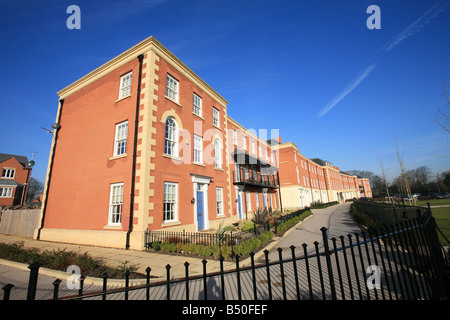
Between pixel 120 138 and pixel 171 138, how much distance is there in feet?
10.1

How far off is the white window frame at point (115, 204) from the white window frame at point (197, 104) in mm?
8002

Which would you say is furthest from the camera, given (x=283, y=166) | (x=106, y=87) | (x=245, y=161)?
(x=283, y=166)

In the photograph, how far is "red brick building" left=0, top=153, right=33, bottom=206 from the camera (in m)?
36.2

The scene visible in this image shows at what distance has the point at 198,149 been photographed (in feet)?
50.0

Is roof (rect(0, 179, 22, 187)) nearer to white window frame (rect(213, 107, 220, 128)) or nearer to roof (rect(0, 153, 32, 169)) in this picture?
roof (rect(0, 153, 32, 169))

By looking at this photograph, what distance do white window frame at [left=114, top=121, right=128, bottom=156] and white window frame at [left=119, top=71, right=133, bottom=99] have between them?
2.03 m

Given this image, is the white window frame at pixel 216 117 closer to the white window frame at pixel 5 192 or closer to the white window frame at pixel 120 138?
the white window frame at pixel 120 138

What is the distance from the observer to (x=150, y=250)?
30.5 ft

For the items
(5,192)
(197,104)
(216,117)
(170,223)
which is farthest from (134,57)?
(5,192)

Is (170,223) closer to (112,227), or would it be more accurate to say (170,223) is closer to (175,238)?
(175,238)

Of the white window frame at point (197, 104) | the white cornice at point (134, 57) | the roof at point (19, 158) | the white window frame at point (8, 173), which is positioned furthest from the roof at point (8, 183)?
the white window frame at point (197, 104)

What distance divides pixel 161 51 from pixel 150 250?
1194cm
